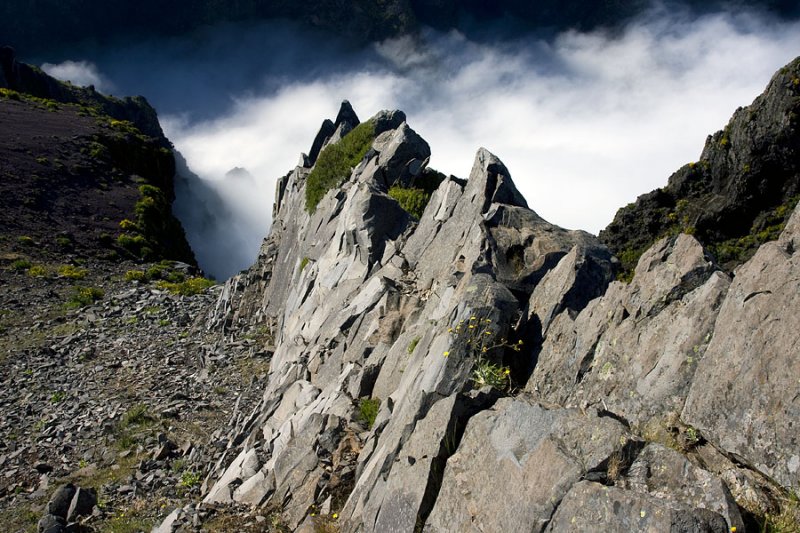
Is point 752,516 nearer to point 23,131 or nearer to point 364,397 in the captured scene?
point 364,397

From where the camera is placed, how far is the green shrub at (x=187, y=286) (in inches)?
1952

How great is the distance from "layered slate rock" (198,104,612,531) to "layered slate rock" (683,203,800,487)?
4.23m

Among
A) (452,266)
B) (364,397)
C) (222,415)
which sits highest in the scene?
(452,266)

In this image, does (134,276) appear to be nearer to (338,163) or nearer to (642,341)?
(338,163)

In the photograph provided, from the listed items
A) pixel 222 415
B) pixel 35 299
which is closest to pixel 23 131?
pixel 35 299

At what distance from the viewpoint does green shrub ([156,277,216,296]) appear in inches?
1952

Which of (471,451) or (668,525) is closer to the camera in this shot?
(668,525)

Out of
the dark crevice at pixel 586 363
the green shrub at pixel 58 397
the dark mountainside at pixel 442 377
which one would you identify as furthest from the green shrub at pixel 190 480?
the green shrub at pixel 58 397

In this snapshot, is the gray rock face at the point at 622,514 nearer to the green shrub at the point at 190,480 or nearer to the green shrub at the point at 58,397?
the green shrub at the point at 190,480

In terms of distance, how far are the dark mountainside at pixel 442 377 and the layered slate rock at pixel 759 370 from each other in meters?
0.03

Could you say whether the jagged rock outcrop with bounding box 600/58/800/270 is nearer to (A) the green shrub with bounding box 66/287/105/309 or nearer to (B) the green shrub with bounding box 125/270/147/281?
(A) the green shrub with bounding box 66/287/105/309

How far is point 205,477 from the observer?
19.7m

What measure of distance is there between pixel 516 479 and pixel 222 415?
19.6m

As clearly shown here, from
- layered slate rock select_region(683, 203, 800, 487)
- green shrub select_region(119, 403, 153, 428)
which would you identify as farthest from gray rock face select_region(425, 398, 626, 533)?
green shrub select_region(119, 403, 153, 428)
